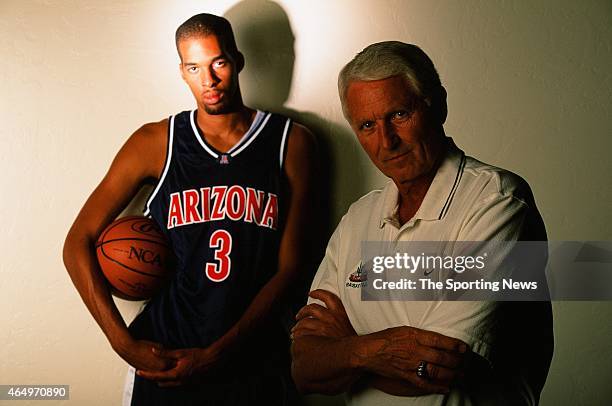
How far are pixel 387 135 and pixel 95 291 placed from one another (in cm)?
85

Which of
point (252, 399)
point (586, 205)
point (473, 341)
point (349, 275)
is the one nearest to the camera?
point (473, 341)

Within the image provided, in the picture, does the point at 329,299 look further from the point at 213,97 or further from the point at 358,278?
the point at 213,97

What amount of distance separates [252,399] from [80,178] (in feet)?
2.23

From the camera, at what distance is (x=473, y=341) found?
0.98m

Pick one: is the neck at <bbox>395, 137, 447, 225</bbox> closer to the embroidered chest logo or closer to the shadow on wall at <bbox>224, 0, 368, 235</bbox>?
the embroidered chest logo

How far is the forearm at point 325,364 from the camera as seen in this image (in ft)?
3.54

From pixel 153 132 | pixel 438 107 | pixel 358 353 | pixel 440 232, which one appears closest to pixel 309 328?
pixel 358 353

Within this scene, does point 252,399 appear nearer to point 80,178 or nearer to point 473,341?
point 80,178

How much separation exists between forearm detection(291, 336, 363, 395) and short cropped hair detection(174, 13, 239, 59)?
0.77 m

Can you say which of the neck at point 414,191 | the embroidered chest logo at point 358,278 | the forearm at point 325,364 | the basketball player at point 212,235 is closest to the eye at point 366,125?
the neck at point 414,191

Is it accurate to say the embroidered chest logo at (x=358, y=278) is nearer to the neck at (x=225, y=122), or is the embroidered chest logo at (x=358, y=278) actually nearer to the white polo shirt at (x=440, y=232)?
the white polo shirt at (x=440, y=232)

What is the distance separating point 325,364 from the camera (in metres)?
1.11

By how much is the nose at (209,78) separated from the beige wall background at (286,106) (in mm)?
178

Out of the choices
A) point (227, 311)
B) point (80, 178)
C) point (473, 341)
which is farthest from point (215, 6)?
point (473, 341)
